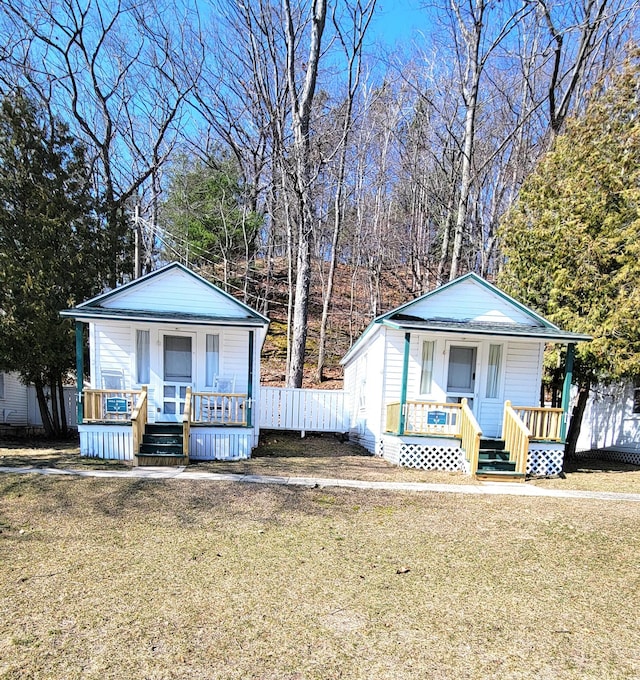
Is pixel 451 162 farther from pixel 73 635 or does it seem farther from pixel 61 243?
pixel 73 635

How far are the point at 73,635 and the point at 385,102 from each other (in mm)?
23281

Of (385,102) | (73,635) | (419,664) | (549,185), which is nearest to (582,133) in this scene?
(549,185)

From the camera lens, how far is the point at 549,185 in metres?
11.5

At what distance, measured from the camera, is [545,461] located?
921 cm

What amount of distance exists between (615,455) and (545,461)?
566cm

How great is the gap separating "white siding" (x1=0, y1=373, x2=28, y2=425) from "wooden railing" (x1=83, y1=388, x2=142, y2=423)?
836 centimetres

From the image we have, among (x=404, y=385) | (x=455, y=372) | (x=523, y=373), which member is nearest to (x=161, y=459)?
(x=404, y=385)

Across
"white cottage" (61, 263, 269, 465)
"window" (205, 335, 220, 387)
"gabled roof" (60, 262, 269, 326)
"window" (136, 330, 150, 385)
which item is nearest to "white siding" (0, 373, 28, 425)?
"white cottage" (61, 263, 269, 465)

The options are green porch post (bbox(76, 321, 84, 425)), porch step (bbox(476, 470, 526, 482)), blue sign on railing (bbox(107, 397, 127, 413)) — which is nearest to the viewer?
porch step (bbox(476, 470, 526, 482))

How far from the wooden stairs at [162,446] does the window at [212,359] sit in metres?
1.43

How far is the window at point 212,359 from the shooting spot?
10.3 m

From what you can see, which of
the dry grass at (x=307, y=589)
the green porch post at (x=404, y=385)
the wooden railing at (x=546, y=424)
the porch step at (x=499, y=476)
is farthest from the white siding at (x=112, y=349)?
the wooden railing at (x=546, y=424)

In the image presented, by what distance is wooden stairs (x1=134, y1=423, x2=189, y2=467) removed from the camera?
828 cm

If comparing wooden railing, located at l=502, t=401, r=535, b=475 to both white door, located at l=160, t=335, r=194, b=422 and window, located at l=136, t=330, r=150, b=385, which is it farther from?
window, located at l=136, t=330, r=150, b=385
